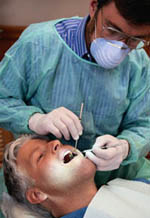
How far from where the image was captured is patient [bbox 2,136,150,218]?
3.82ft

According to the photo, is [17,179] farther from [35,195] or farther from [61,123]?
[61,123]

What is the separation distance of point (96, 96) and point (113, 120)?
0.19 meters

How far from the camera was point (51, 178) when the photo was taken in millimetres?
1158

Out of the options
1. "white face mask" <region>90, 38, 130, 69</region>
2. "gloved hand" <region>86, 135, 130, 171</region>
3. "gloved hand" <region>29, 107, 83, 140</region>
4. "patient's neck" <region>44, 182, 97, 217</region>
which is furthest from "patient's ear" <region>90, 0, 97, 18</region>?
"patient's neck" <region>44, 182, 97, 217</region>

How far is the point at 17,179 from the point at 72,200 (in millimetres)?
282

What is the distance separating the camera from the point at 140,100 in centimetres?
146

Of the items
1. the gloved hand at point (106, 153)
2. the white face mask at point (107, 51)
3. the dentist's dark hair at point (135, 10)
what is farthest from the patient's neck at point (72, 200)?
the dentist's dark hair at point (135, 10)

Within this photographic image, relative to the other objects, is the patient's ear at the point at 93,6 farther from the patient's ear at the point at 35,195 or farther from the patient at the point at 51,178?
the patient's ear at the point at 35,195

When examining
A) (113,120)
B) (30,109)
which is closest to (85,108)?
(113,120)

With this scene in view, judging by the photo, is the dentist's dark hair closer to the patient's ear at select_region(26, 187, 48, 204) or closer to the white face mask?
the white face mask

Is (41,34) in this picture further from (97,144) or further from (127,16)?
(97,144)

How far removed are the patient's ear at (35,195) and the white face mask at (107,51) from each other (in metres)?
0.68

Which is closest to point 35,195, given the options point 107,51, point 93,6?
point 107,51

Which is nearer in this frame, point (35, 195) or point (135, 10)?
point (135, 10)
